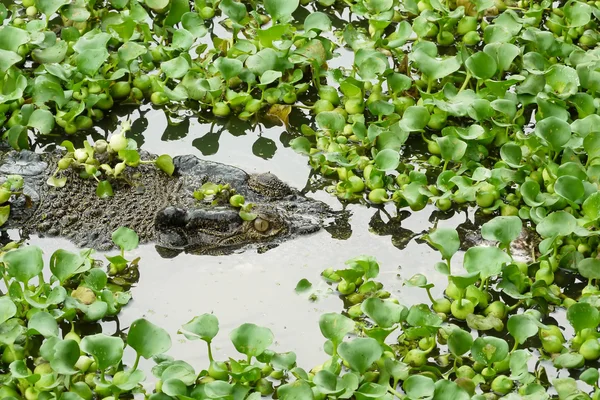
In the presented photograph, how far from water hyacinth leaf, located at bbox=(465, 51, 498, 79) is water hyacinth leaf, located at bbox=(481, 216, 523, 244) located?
1.13 m

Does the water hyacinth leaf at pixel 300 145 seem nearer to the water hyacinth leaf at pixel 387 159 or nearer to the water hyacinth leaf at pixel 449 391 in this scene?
the water hyacinth leaf at pixel 387 159

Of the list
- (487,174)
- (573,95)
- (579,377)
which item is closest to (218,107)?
(487,174)

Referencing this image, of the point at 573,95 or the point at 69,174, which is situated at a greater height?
the point at 573,95

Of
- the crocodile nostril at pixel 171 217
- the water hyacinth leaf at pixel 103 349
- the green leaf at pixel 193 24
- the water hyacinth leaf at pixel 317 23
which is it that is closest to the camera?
the water hyacinth leaf at pixel 103 349

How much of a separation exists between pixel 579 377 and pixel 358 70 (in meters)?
2.00

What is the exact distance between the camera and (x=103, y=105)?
508cm

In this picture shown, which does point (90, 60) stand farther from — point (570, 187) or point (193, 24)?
point (570, 187)

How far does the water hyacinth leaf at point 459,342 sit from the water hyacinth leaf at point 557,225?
0.67 metres

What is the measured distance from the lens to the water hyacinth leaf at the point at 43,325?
12.0ft

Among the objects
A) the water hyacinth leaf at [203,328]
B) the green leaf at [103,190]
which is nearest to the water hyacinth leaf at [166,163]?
the green leaf at [103,190]

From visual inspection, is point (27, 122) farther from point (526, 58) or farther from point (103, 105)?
point (526, 58)

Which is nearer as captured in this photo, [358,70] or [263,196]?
[263,196]

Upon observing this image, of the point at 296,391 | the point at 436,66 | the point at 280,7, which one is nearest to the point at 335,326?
the point at 296,391

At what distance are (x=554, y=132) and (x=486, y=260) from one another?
2.78 feet
